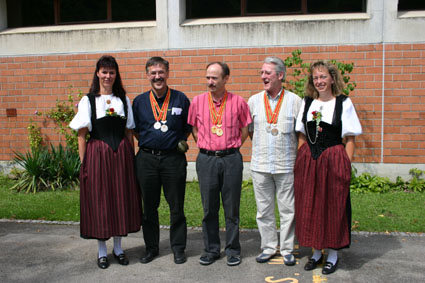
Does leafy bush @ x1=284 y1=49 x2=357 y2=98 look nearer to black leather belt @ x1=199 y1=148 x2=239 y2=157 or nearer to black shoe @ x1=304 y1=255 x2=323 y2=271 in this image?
black leather belt @ x1=199 y1=148 x2=239 y2=157

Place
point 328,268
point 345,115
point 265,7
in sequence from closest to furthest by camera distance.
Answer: point 345,115
point 328,268
point 265,7

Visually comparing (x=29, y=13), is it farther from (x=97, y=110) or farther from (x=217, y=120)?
(x=217, y=120)

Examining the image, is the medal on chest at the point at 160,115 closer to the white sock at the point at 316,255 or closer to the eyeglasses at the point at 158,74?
the eyeglasses at the point at 158,74

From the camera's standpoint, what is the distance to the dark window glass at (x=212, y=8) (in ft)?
28.9

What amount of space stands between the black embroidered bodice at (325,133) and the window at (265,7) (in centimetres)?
472

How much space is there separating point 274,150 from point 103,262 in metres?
2.18

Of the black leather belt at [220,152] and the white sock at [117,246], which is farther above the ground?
the black leather belt at [220,152]

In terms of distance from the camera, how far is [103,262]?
465 centimetres

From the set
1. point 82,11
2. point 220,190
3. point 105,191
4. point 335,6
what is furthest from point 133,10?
point 220,190

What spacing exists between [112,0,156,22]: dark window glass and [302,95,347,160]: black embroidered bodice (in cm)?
572

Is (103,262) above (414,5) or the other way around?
the other way around

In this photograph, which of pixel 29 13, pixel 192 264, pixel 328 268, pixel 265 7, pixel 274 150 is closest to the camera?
pixel 328 268

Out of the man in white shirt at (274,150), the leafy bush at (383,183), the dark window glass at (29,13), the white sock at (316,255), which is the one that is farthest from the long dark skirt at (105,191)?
the dark window glass at (29,13)

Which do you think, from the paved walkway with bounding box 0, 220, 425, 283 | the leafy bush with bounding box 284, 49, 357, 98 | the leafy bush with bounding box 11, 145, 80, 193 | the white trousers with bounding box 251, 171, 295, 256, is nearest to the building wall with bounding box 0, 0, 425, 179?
the leafy bush with bounding box 284, 49, 357, 98
